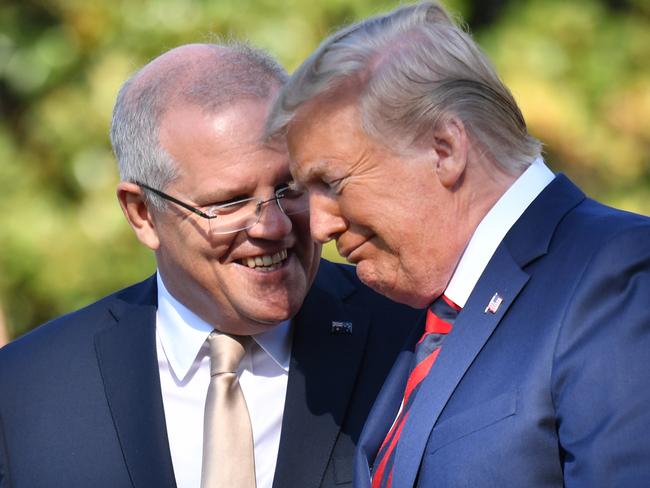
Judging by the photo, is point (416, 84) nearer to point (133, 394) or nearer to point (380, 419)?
point (380, 419)

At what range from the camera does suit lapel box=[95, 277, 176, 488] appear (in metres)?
2.81

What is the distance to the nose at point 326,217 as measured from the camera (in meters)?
2.41

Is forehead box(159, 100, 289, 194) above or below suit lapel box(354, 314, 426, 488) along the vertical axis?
above

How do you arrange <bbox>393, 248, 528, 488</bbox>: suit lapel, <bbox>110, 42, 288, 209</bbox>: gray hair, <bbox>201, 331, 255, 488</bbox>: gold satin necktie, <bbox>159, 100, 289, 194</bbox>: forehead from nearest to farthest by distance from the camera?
<bbox>393, 248, 528, 488</bbox>: suit lapel, <bbox>201, 331, 255, 488</bbox>: gold satin necktie, <bbox>159, 100, 289, 194</bbox>: forehead, <bbox>110, 42, 288, 209</bbox>: gray hair

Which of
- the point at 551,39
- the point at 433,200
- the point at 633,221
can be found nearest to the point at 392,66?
the point at 433,200

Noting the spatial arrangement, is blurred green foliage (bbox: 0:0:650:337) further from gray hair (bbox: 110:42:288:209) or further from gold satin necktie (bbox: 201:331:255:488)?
gold satin necktie (bbox: 201:331:255:488)

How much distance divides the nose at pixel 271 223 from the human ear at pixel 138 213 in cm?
38

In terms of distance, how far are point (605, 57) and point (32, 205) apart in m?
3.33

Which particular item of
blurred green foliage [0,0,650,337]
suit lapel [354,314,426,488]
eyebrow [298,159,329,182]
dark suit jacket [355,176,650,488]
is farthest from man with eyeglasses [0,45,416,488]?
blurred green foliage [0,0,650,337]

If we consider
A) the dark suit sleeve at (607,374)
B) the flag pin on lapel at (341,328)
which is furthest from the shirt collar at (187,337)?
the dark suit sleeve at (607,374)

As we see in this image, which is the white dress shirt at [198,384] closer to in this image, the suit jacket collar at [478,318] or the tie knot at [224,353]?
the tie knot at [224,353]

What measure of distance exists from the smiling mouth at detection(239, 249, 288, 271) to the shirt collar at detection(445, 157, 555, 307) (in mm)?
801

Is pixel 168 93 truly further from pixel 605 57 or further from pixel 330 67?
pixel 605 57

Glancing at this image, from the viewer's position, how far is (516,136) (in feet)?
7.49
